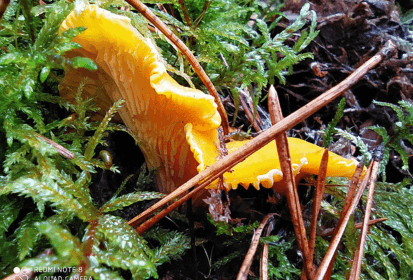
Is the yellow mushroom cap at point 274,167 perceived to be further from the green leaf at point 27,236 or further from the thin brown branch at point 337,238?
the green leaf at point 27,236

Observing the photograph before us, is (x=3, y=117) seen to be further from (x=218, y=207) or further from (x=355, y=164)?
(x=355, y=164)

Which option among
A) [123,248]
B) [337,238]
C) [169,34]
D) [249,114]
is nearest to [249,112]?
[249,114]

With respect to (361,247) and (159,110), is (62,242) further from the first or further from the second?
(361,247)

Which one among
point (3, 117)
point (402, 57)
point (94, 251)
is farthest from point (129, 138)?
point (402, 57)

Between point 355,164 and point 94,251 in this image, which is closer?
point 94,251

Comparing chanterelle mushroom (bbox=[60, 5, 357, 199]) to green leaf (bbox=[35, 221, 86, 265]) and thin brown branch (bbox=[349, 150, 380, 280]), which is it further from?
green leaf (bbox=[35, 221, 86, 265])
